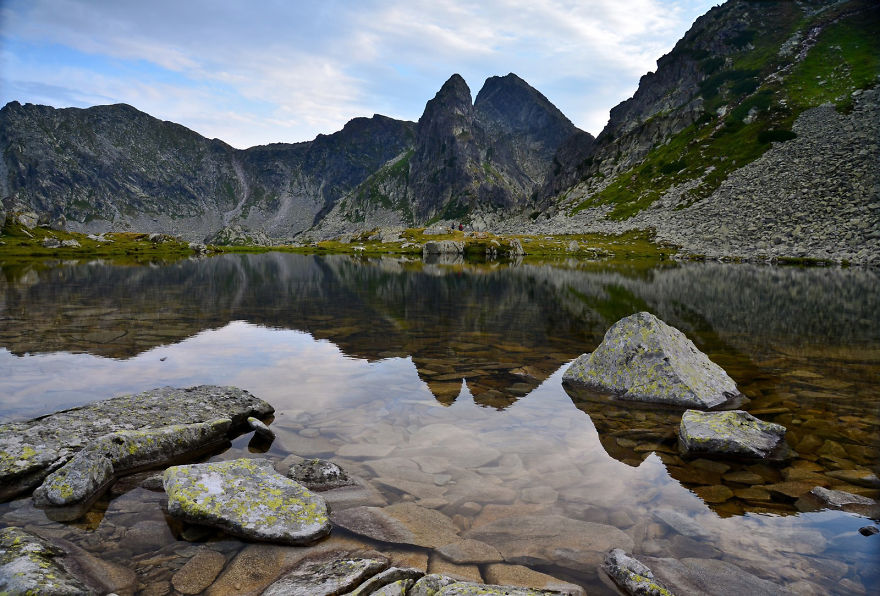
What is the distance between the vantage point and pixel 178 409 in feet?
38.8

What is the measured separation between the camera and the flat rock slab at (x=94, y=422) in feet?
28.3

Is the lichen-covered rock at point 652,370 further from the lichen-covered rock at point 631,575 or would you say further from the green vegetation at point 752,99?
the green vegetation at point 752,99

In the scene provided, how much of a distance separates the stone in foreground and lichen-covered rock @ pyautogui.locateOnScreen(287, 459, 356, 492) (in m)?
0.53

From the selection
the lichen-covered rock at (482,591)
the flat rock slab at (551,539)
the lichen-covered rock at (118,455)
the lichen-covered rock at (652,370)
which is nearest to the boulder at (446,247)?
the lichen-covered rock at (652,370)

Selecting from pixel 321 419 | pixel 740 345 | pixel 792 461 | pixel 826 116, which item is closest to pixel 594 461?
pixel 792 461

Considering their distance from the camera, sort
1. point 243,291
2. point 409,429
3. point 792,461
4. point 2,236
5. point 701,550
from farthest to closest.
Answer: point 2,236, point 243,291, point 409,429, point 792,461, point 701,550

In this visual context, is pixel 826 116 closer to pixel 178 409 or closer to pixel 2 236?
pixel 178 409

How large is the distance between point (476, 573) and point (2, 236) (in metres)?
190

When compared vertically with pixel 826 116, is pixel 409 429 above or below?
below

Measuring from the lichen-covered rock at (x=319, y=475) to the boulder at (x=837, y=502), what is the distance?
27.9 ft

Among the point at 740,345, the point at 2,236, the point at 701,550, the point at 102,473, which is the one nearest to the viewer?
the point at 701,550

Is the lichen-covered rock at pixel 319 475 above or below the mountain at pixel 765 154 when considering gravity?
below

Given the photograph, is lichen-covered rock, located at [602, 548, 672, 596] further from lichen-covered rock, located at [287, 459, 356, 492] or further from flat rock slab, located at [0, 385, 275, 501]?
flat rock slab, located at [0, 385, 275, 501]

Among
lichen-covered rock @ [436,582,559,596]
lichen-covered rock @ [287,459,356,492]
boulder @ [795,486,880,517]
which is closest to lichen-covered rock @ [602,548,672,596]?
lichen-covered rock @ [436,582,559,596]
